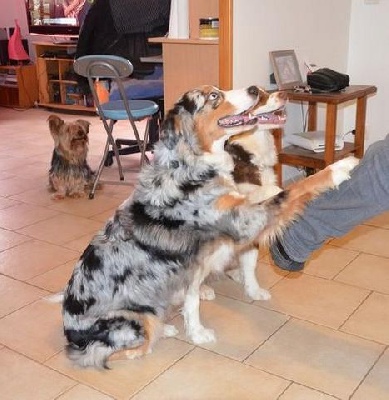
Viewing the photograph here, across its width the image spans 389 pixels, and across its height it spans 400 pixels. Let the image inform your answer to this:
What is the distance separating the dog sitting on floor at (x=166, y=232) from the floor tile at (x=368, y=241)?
1.23 metres

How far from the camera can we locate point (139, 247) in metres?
1.92

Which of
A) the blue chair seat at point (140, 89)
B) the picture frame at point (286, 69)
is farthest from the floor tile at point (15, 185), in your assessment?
the picture frame at point (286, 69)

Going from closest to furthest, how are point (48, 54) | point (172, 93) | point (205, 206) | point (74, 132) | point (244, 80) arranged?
point (205, 206), point (244, 80), point (172, 93), point (74, 132), point (48, 54)

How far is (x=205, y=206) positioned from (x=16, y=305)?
3.59 feet

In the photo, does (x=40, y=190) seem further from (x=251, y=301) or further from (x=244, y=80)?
(x=251, y=301)

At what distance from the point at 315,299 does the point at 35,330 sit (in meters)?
1.24

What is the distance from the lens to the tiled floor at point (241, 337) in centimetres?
183

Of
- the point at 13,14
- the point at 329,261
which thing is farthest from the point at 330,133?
the point at 13,14

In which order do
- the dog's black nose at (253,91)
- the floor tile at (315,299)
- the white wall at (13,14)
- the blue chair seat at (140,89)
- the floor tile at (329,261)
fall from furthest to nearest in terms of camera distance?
the white wall at (13,14) → the blue chair seat at (140,89) → the floor tile at (329,261) → the floor tile at (315,299) → the dog's black nose at (253,91)

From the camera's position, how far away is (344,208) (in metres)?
1.71

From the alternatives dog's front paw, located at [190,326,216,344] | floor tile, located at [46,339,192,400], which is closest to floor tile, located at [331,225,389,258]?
dog's front paw, located at [190,326,216,344]

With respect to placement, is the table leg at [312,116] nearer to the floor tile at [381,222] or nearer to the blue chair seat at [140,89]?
the floor tile at [381,222]

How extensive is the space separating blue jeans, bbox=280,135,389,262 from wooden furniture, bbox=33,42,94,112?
568 cm

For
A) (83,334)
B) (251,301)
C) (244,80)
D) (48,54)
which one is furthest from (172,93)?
(48,54)
